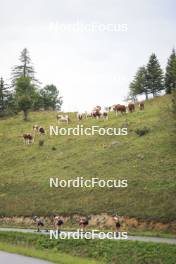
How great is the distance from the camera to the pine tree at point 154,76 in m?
93.4

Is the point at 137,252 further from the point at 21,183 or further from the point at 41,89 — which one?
the point at 41,89

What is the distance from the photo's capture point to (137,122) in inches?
2763

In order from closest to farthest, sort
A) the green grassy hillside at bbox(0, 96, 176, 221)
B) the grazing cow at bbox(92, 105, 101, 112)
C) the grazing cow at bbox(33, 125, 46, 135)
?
the green grassy hillside at bbox(0, 96, 176, 221) < the grazing cow at bbox(33, 125, 46, 135) < the grazing cow at bbox(92, 105, 101, 112)

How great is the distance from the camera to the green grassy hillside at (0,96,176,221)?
48781 mm

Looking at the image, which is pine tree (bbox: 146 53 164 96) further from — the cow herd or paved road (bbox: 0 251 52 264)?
paved road (bbox: 0 251 52 264)

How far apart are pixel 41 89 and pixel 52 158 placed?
59846mm

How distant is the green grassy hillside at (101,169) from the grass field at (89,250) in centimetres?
880

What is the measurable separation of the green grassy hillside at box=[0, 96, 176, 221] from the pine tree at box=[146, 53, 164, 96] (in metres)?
14.7

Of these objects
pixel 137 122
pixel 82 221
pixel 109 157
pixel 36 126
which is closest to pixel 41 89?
pixel 36 126

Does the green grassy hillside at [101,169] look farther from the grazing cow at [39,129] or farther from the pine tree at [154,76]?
the pine tree at [154,76]

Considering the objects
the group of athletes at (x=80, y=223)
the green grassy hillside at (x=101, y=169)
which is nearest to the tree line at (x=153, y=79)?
the green grassy hillside at (x=101, y=169)

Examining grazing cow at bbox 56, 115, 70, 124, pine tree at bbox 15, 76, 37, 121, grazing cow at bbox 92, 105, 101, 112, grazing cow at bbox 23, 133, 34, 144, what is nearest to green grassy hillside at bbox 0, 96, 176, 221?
grazing cow at bbox 23, 133, 34, 144

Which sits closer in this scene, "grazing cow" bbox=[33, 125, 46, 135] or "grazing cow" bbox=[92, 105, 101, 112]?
"grazing cow" bbox=[33, 125, 46, 135]

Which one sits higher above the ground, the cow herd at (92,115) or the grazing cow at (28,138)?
the cow herd at (92,115)
